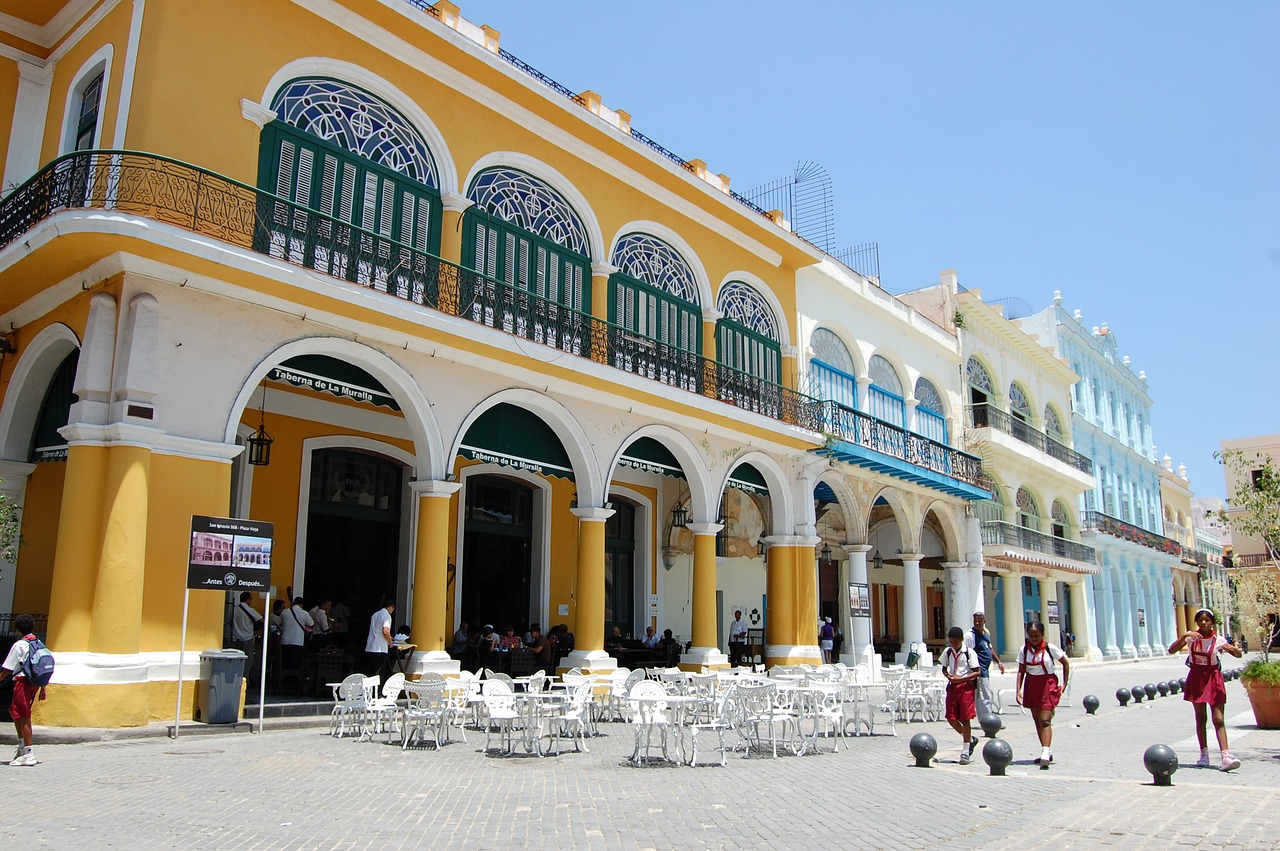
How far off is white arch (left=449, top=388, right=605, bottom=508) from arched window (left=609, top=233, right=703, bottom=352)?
1996 millimetres

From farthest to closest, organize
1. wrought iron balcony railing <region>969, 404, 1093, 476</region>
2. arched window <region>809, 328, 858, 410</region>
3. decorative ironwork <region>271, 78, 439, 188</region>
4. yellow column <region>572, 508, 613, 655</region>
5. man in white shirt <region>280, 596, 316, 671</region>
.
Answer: wrought iron balcony railing <region>969, 404, 1093, 476</region> → arched window <region>809, 328, 858, 410</region> → yellow column <region>572, 508, 613, 655</region> → man in white shirt <region>280, 596, 316, 671</region> → decorative ironwork <region>271, 78, 439, 188</region>

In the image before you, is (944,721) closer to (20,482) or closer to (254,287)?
(254,287)

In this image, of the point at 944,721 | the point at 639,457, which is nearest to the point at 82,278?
the point at 639,457

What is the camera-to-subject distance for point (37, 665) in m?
8.16

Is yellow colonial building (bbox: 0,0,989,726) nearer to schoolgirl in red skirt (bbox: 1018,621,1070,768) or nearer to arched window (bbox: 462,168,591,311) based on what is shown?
arched window (bbox: 462,168,591,311)

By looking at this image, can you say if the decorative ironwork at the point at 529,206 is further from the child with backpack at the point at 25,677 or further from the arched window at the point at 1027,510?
the arched window at the point at 1027,510

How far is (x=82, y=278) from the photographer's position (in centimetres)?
1054

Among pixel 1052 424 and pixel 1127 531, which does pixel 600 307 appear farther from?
pixel 1127 531

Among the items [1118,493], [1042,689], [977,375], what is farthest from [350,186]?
[1118,493]

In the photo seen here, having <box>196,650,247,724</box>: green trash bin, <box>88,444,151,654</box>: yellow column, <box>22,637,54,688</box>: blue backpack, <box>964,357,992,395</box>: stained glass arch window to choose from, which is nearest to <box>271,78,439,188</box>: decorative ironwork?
<box>88,444,151,654</box>: yellow column

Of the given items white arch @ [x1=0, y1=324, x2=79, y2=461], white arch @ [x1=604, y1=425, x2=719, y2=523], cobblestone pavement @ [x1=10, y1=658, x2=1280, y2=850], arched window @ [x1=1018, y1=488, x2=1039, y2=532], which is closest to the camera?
cobblestone pavement @ [x1=10, y1=658, x2=1280, y2=850]

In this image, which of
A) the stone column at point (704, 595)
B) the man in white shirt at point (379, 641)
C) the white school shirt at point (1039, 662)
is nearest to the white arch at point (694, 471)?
the stone column at point (704, 595)

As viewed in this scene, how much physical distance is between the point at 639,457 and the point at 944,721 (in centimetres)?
650

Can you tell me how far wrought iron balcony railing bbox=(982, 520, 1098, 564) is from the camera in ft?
84.7
